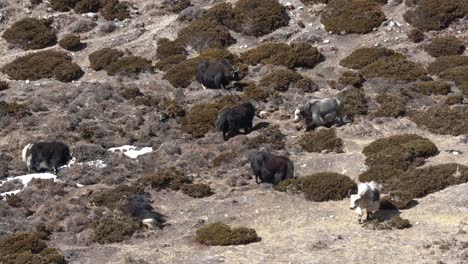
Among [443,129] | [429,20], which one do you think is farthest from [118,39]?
[443,129]

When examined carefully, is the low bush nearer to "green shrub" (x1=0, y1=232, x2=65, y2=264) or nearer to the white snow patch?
the white snow patch

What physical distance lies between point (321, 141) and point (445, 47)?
13959mm

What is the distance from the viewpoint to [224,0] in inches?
1874

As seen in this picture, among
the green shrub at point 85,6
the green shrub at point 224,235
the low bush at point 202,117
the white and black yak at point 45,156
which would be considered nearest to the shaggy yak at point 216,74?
the low bush at point 202,117

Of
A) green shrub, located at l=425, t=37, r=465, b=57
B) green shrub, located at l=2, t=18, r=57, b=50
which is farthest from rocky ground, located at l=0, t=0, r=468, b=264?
green shrub, located at l=2, t=18, r=57, b=50

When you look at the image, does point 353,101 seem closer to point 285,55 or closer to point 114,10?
point 285,55

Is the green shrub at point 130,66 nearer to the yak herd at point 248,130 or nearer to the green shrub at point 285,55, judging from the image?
the yak herd at point 248,130

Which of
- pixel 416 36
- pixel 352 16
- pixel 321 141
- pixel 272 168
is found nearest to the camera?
pixel 272 168

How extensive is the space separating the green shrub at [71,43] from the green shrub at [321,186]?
2169 cm

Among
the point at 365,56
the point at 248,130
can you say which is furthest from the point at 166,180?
the point at 365,56

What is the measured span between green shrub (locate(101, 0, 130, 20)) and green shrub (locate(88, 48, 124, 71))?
5311 millimetres

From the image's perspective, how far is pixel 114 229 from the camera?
2092 cm

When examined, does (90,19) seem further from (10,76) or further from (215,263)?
(215,263)

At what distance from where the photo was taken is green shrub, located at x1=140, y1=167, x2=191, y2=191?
24.9 metres
